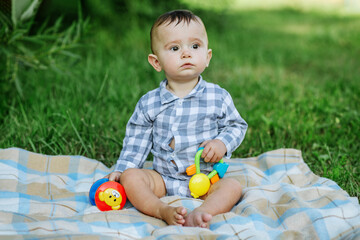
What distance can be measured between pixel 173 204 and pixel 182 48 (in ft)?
2.34

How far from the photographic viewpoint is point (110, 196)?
193cm

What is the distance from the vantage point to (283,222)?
1.81 meters

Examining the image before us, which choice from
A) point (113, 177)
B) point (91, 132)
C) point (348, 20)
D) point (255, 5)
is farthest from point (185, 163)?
point (255, 5)

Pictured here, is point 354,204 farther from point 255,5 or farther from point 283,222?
point 255,5

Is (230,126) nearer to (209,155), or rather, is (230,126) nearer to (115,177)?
(209,155)

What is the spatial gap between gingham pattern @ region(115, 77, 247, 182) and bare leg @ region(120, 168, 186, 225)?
0.09 meters

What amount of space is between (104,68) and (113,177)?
1.88m

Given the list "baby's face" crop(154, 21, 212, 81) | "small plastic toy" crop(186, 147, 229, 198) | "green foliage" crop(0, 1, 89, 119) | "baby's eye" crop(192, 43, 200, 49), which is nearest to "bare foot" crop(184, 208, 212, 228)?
"small plastic toy" crop(186, 147, 229, 198)

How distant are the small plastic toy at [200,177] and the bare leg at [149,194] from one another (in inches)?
6.7

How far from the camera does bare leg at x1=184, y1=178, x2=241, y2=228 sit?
1.71m

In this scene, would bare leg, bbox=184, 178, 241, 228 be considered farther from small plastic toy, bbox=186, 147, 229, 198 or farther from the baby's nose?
the baby's nose

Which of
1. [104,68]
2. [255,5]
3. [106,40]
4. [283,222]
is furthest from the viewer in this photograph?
[255,5]

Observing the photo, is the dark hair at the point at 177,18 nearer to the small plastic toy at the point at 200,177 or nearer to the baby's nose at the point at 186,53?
the baby's nose at the point at 186,53

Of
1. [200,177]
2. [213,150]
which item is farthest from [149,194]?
[213,150]
